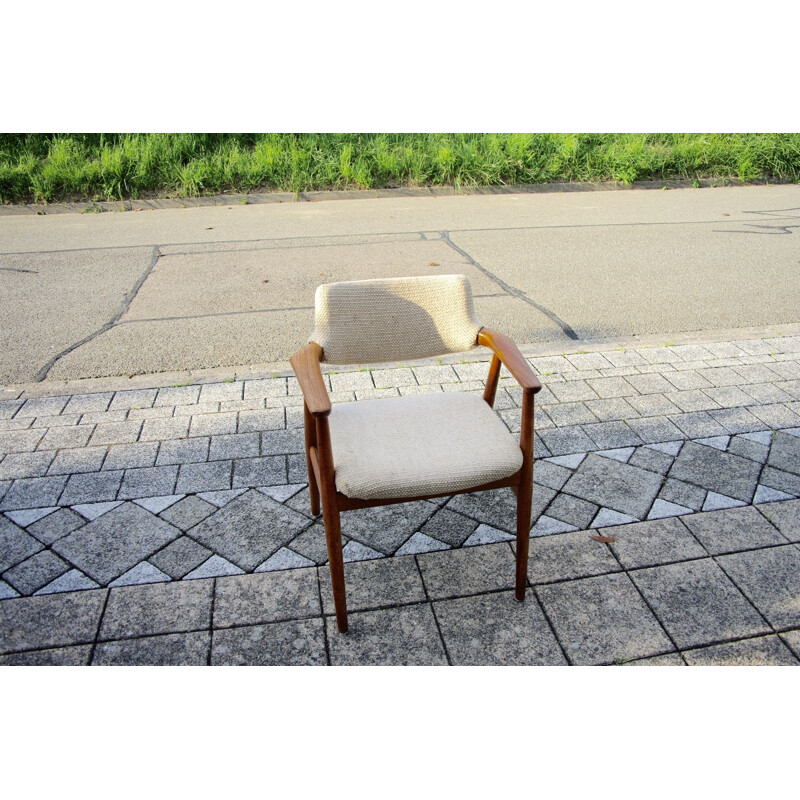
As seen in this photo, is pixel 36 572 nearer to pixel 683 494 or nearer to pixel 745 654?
pixel 745 654

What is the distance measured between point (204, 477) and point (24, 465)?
3.01 feet

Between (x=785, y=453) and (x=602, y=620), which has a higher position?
(x=785, y=453)

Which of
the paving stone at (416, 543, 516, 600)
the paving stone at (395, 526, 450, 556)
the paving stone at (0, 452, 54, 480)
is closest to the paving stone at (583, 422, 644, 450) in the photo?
the paving stone at (416, 543, 516, 600)

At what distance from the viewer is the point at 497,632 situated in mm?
2443

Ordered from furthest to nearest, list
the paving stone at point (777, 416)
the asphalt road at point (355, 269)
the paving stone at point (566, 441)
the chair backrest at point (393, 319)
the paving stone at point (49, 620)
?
the asphalt road at point (355, 269)
the paving stone at point (777, 416)
the paving stone at point (566, 441)
the chair backrest at point (393, 319)
the paving stone at point (49, 620)

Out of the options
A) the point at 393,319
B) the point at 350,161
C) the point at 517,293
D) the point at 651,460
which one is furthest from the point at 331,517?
the point at 350,161

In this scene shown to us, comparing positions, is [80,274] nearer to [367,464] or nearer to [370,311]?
[370,311]

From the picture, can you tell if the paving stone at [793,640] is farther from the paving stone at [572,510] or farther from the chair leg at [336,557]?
the chair leg at [336,557]

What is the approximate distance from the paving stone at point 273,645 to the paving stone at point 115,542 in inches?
23.3

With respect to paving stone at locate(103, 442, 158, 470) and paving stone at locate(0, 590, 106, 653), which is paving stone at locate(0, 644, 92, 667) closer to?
paving stone at locate(0, 590, 106, 653)

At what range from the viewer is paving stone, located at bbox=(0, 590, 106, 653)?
240 centimetres

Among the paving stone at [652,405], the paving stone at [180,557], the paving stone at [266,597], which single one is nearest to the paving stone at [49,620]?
the paving stone at [180,557]

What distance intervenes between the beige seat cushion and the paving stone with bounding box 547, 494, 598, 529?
671 millimetres

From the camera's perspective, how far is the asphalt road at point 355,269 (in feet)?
16.8
